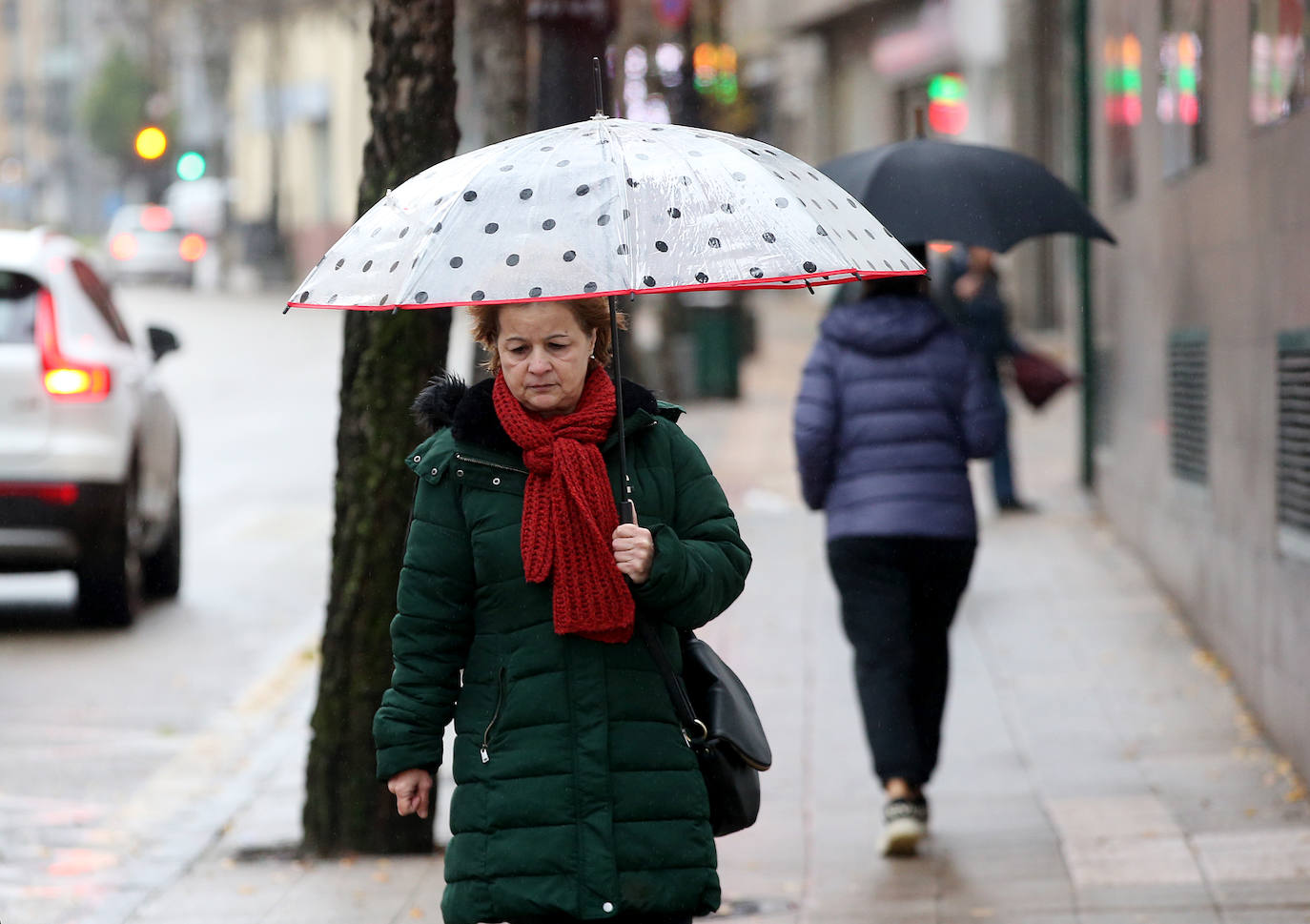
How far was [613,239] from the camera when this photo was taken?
11.4ft

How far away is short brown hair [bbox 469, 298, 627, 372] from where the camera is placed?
3672 millimetres

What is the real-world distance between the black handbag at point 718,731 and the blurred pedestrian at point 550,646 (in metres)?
0.04

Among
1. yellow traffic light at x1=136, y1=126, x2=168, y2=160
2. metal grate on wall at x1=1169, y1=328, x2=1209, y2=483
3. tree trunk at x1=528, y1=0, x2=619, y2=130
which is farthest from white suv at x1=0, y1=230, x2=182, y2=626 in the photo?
yellow traffic light at x1=136, y1=126, x2=168, y2=160

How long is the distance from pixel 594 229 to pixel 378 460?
2.71m

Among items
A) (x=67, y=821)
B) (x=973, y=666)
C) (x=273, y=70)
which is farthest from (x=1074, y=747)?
(x=273, y=70)

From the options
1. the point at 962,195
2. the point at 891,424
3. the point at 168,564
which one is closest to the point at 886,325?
the point at 891,424

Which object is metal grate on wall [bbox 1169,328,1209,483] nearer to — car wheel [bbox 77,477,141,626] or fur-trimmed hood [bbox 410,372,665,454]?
car wheel [bbox 77,477,141,626]

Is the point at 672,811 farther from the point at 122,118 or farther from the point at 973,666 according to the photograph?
the point at 122,118

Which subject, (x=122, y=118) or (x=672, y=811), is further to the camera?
(x=122, y=118)

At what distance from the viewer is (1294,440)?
706 centimetres

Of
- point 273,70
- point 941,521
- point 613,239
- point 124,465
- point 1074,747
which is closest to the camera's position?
point 613,239

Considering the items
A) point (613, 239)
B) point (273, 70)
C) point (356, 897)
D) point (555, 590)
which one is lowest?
point (356, 897)

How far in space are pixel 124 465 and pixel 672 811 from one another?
24.0 feet

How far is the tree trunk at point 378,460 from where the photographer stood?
6.07 metres
